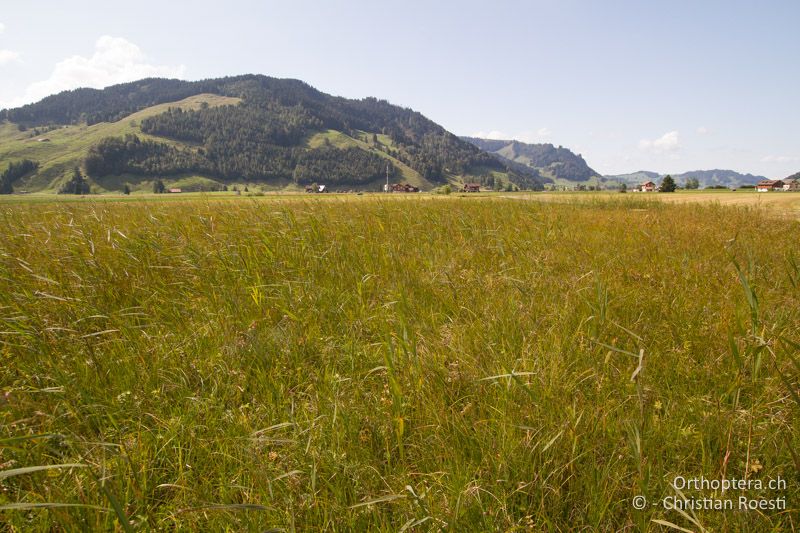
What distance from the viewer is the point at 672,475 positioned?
152 cm

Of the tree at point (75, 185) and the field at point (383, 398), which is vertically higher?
the tree at point (75, 185)

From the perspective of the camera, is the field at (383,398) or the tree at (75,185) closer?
the field at (383,398)

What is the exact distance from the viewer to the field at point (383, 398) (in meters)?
1.40

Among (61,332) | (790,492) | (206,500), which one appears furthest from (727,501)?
(61,332)

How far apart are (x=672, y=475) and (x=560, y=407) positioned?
488 millimetres

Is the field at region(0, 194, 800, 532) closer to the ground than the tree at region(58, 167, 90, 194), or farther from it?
closer to the ground

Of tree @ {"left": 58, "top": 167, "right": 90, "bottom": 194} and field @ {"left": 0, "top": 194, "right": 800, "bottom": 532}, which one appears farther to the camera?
tree @ {"left": 58, "top": 167, "right": 90, "bottom": 194}

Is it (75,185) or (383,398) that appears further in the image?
(75,185)

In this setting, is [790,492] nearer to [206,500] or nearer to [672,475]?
[672,475]

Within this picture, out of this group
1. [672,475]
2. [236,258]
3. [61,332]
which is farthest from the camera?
[236,258]

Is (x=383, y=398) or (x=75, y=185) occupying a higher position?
(x=75, y=185)

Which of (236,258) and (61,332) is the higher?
(236,258)

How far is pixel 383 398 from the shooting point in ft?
6.66

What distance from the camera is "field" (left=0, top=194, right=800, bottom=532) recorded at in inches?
55.0
